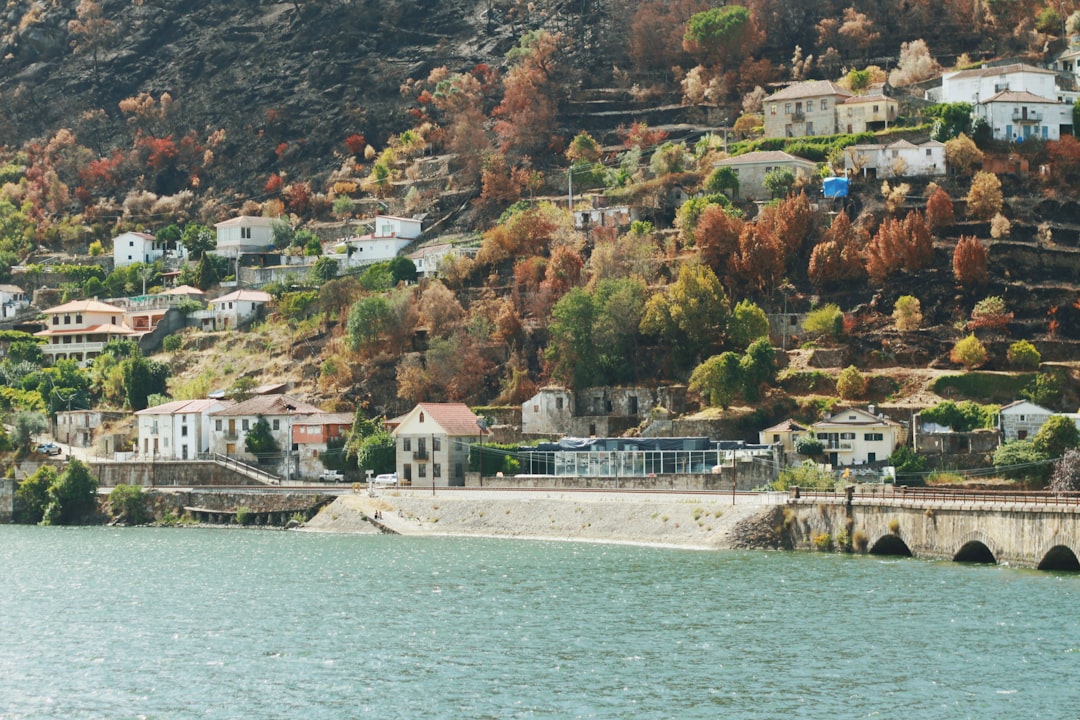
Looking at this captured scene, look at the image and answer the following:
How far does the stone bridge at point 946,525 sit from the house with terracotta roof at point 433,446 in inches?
961

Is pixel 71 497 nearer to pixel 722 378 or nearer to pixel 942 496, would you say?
pixel 722 378

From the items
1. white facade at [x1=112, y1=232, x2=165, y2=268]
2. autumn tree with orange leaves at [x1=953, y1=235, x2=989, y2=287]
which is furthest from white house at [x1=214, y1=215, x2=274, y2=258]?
autumn tree with orange leaves at [x1=953, y1=235, x2=989, y2=287]

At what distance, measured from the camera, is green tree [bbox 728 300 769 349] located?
92000 millimetres

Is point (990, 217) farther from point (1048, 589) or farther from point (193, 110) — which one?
point (193, 110)

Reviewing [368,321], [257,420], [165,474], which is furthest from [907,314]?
[165,474]

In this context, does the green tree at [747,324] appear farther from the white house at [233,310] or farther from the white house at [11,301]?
the white house at [11,301]

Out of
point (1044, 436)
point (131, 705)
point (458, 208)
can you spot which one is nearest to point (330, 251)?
point (458, 208)

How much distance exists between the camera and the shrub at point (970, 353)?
86.8 m

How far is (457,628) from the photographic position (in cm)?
5059

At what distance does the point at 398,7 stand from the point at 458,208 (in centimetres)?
3296

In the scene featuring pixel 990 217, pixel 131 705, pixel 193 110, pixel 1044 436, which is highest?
pixel 193 110

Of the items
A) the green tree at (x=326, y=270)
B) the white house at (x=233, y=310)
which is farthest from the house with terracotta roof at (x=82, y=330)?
the green tree at (x=326, y=270)

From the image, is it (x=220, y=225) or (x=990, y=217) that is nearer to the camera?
(x=990, y=217)

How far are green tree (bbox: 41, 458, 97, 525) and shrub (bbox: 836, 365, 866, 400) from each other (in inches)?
1655
